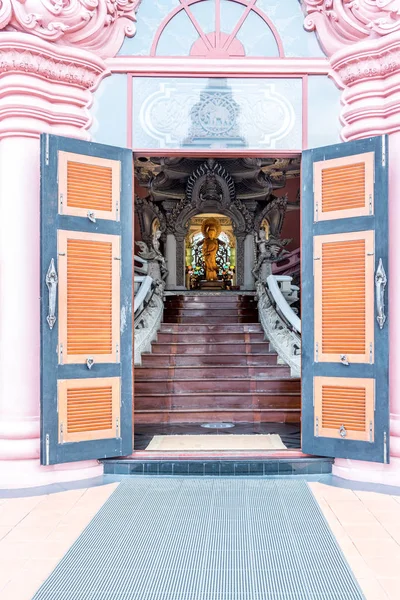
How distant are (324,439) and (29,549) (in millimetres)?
2423

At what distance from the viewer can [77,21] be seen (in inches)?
176

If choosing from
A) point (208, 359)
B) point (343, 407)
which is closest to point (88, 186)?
point (343, 407)

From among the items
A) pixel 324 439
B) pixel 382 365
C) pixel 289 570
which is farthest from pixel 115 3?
pixel 289 570

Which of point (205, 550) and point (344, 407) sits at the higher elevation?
point (344, 407)

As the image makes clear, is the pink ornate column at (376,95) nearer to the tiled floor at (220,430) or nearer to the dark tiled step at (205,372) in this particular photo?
the tiled floor at (220,430)

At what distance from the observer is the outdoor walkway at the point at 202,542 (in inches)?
105

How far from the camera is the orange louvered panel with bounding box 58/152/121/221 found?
4383 mm

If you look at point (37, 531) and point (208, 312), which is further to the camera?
point (208, 312)

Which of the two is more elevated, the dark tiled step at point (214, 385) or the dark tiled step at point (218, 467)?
the dark tiled step at point (214, 385)

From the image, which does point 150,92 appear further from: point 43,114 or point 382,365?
point 382,365

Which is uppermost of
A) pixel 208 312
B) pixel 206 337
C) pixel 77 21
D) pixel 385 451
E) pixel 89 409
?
pixel 77 21

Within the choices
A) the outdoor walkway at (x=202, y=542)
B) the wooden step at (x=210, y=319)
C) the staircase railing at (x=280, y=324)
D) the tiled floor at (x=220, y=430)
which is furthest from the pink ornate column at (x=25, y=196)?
the wooden step at (x=210, y=319)

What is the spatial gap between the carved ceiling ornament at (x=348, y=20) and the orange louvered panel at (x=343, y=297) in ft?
5.55

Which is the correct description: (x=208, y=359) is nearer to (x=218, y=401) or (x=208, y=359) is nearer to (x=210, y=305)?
(x=218, y=401)
